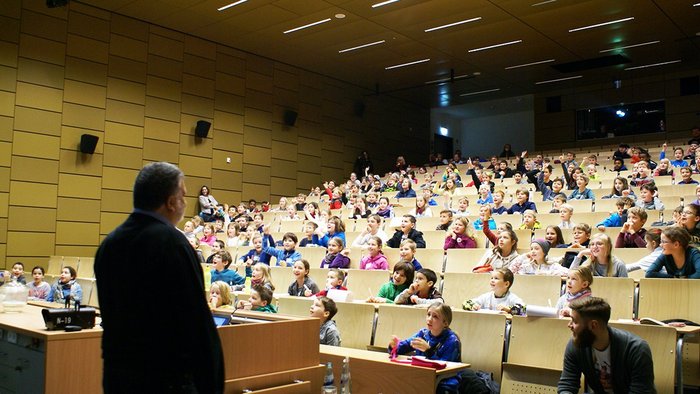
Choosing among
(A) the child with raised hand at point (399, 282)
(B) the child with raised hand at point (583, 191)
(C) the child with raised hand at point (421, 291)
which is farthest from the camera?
(B) the child with raised hand at point (583, 191)

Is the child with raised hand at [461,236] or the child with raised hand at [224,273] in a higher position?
the child with raised hand at [461,236]

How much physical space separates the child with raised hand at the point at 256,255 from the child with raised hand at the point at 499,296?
11.3 feet

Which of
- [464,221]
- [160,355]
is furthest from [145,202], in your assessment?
[464,221]

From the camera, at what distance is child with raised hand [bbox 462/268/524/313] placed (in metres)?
4.03

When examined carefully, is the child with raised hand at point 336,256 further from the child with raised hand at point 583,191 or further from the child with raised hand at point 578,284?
the child with raised hand at point 583,191

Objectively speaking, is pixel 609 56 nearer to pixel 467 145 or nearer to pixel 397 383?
pixel 467 145

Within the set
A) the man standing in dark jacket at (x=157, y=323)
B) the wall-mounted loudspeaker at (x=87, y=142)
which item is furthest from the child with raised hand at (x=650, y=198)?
the wall-mounted loudspeaker at (x=87, y=142)

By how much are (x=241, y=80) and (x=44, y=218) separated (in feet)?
15.1

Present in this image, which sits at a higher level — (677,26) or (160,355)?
(677,26)

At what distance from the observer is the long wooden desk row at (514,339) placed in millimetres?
3051

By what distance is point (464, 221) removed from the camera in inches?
236

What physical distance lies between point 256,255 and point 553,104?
1038 centimetres

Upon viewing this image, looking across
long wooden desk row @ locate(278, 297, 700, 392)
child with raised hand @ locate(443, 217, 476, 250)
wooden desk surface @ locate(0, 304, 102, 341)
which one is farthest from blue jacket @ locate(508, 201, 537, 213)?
wooden desk surface @ locate(0, 304, 102, 341)

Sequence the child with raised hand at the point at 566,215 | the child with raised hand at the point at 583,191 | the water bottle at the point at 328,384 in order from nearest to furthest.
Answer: the water bottle at the point at 328,384
the child with raised hand at the point at 566,215
the child with raised hand at the point at 583,191
